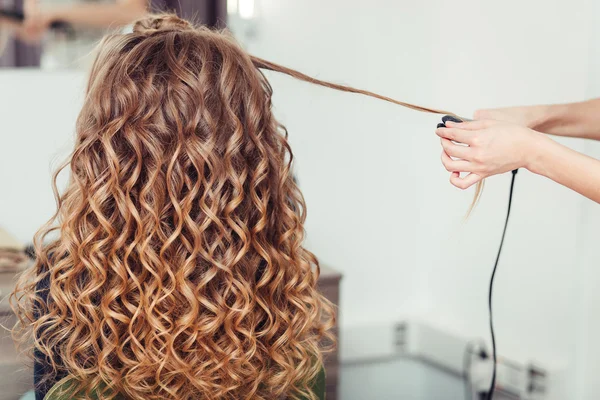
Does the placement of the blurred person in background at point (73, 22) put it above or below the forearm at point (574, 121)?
above

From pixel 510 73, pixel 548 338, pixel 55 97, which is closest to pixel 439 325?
pixel 548 338

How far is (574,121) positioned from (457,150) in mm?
476

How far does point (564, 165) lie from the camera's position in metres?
1.03

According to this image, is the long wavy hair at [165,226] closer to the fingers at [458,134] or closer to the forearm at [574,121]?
the fingers at [458,134]

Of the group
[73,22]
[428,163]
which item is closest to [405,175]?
[428,163]

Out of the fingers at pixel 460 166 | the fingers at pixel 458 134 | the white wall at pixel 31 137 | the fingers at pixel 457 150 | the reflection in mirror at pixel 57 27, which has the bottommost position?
the white wall at pixel 31 137

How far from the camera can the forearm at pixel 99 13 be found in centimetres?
185

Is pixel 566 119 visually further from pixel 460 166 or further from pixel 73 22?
pixel 73 22

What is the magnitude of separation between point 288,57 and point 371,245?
2.29ft

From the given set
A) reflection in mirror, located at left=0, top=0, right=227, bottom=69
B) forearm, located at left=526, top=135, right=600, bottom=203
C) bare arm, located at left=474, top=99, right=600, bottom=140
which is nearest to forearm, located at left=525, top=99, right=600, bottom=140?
bare arm, located at left=474, top=99, right=600, bottom=140

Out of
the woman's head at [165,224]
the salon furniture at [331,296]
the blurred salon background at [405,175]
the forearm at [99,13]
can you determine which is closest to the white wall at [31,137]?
the blurred salon background at [405,175]

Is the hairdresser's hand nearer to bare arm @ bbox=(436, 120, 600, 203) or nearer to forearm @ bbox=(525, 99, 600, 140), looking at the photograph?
bare arm @ bbox=(436, 120, 600, 203)

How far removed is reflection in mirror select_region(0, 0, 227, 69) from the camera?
1.83 metres

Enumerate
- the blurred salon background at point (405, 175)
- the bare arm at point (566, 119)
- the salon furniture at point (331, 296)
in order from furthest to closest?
the blurred salon background at point (405, 175) < the salon furniture at point (331, 296) < the bare arm at point (566, 119)
